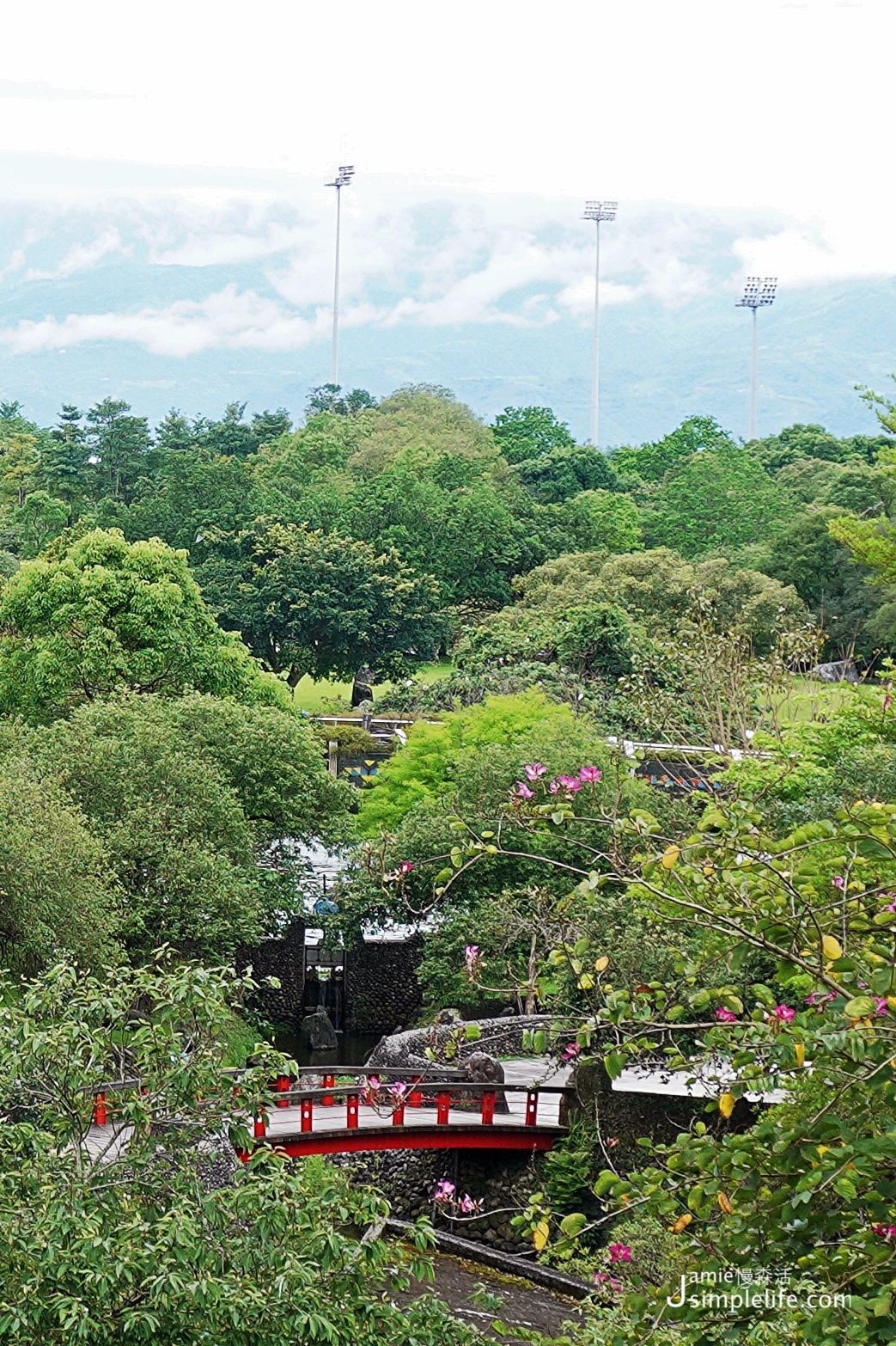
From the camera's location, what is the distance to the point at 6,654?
1160 inches

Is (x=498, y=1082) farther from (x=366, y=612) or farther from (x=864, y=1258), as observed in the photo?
(x=366, y=612)

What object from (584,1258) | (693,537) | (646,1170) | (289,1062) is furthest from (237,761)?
(693,537)

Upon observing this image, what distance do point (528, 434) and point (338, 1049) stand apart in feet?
207

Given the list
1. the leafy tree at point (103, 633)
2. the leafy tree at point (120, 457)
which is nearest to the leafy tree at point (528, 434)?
the leafy tree at point (120, 457)

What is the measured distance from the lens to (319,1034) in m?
26.4

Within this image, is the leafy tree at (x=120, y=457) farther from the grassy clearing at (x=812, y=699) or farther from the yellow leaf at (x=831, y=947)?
the yellow leaf at (x=831, y=947)

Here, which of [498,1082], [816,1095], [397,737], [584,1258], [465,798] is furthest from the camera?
[397,737]

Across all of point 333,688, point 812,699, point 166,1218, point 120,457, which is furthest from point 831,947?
point 120,457

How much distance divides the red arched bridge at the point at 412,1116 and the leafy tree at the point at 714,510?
4356 cm

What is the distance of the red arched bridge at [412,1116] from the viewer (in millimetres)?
18094

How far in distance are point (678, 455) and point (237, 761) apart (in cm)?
5820

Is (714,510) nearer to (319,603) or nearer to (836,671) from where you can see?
(836,671)

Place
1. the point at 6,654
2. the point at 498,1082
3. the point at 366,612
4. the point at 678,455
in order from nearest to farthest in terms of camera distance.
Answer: the point at 498,1082
the point at 6,654
the point at 366,612
the point at 678,455

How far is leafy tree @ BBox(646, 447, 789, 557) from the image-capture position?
61562 millimetres
